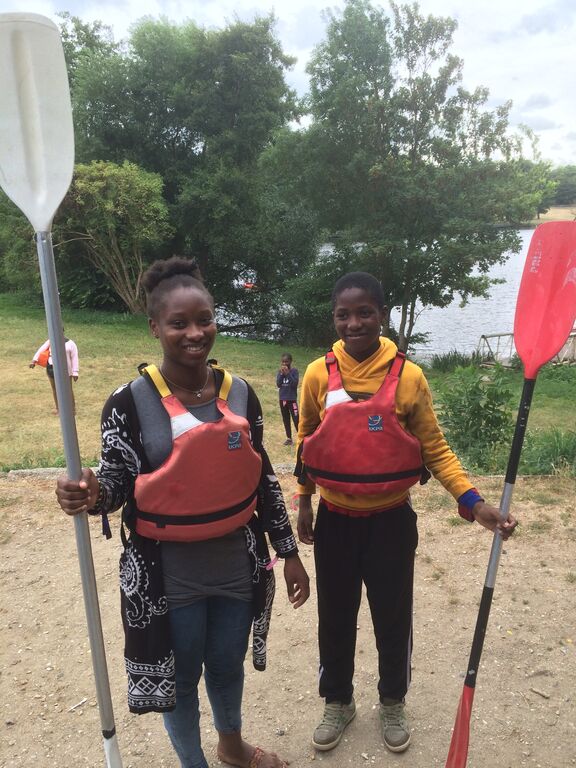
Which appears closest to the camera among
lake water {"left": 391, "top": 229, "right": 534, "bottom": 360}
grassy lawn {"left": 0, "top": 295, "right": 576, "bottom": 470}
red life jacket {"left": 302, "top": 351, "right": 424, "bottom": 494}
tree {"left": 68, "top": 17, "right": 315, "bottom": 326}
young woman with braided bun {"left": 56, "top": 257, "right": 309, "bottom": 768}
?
young woman with braided bun {"left": 56, "top": 257, "right": 309, "bottom": 768}

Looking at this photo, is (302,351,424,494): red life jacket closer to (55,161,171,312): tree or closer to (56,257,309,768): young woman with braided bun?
(56,257,309,768): young woman with braided bun

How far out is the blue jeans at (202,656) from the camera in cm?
183

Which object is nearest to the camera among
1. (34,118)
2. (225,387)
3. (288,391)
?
(34,118)

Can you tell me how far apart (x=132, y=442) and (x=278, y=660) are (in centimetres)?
173

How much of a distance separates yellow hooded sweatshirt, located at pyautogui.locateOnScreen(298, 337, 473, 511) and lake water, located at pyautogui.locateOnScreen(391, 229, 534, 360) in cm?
1837

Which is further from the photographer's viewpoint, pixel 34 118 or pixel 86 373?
pixel 86 373

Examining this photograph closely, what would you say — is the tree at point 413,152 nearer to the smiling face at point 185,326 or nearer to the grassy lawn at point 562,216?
the grassy lawn at point 562,216

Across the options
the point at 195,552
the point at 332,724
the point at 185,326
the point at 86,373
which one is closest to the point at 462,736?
the point at 332,724

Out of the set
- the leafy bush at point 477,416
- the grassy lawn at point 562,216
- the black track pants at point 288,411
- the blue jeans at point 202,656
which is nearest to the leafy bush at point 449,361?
the grassy lawn at point 562,216

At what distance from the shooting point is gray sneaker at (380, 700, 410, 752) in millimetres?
2307

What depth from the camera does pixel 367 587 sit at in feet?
7.43

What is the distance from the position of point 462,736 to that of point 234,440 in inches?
55.0

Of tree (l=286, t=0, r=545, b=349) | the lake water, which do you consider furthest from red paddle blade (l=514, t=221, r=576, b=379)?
the lake water

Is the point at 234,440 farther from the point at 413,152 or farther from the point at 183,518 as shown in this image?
the point at 413,152
